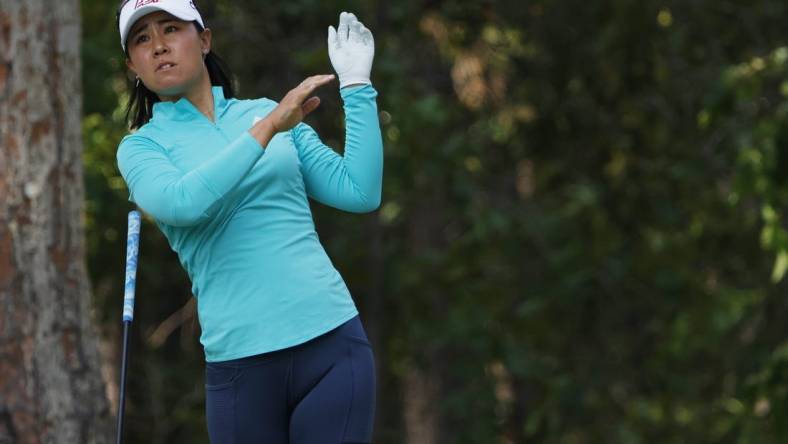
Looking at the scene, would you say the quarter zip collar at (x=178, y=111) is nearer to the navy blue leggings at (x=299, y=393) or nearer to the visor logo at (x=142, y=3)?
the visor logo at (x=142, y=3)

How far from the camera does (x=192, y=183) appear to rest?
2.94 metres

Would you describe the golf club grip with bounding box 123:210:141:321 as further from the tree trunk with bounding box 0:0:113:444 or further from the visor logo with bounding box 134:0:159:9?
the tree trunk with bounding box 0:0:113:444

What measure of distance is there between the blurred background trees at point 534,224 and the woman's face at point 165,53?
532 cm

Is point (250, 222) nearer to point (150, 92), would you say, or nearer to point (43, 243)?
point (150, 92)

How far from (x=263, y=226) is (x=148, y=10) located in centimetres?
53

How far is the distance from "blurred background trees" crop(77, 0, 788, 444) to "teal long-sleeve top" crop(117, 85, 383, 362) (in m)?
5.35

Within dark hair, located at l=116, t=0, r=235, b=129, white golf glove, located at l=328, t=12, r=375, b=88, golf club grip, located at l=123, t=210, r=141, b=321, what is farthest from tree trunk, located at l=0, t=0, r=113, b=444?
white golf glove, located at l=328, t=12, r=375, b=88

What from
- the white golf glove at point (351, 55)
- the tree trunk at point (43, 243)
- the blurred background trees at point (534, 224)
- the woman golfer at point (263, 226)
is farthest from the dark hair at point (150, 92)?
the blurred background trees at point (534, 224)

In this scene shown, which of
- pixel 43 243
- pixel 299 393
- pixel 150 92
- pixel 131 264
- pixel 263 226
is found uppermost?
pixel 150 92

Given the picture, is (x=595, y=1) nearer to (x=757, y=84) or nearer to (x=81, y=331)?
(x=757, y=84)

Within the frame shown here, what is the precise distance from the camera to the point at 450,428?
11.8 meters

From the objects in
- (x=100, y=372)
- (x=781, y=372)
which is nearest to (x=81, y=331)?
(x=100, y=372)

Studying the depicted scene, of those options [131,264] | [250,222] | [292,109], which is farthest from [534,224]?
[292,109]

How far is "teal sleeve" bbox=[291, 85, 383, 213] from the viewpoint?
3.15 m
